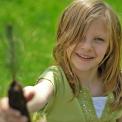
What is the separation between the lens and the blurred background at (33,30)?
4.09 m

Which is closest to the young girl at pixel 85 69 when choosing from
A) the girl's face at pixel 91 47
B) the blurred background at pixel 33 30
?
the girl's face at pixel 91 47

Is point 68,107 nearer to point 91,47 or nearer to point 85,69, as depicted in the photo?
point 85,69

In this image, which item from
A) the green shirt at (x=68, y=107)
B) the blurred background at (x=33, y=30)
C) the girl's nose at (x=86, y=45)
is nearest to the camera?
the girl's nose at (x=86, y=45)

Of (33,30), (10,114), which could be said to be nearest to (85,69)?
(10,114)

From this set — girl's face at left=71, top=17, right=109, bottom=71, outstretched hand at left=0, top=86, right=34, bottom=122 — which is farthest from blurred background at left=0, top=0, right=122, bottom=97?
outstretched hand at left=0, top=86, right=34, bottom=122

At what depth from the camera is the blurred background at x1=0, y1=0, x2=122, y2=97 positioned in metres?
4.09

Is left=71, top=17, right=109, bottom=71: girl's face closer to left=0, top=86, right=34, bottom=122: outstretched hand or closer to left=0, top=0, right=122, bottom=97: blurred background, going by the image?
left=0, top=86, right=34, bottom=122: outstretched hand

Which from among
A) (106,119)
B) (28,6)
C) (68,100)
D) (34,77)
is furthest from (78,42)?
(28,6)

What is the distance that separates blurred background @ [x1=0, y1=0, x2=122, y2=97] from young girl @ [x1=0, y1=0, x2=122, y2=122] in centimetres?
124

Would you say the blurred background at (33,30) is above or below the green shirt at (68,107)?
below

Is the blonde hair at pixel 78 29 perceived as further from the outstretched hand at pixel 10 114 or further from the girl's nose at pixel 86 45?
the outstretched hand at pixel 10 114

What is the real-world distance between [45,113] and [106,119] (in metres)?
0.32

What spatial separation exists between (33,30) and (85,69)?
8.97ft

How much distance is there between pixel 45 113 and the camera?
2.36 meters
